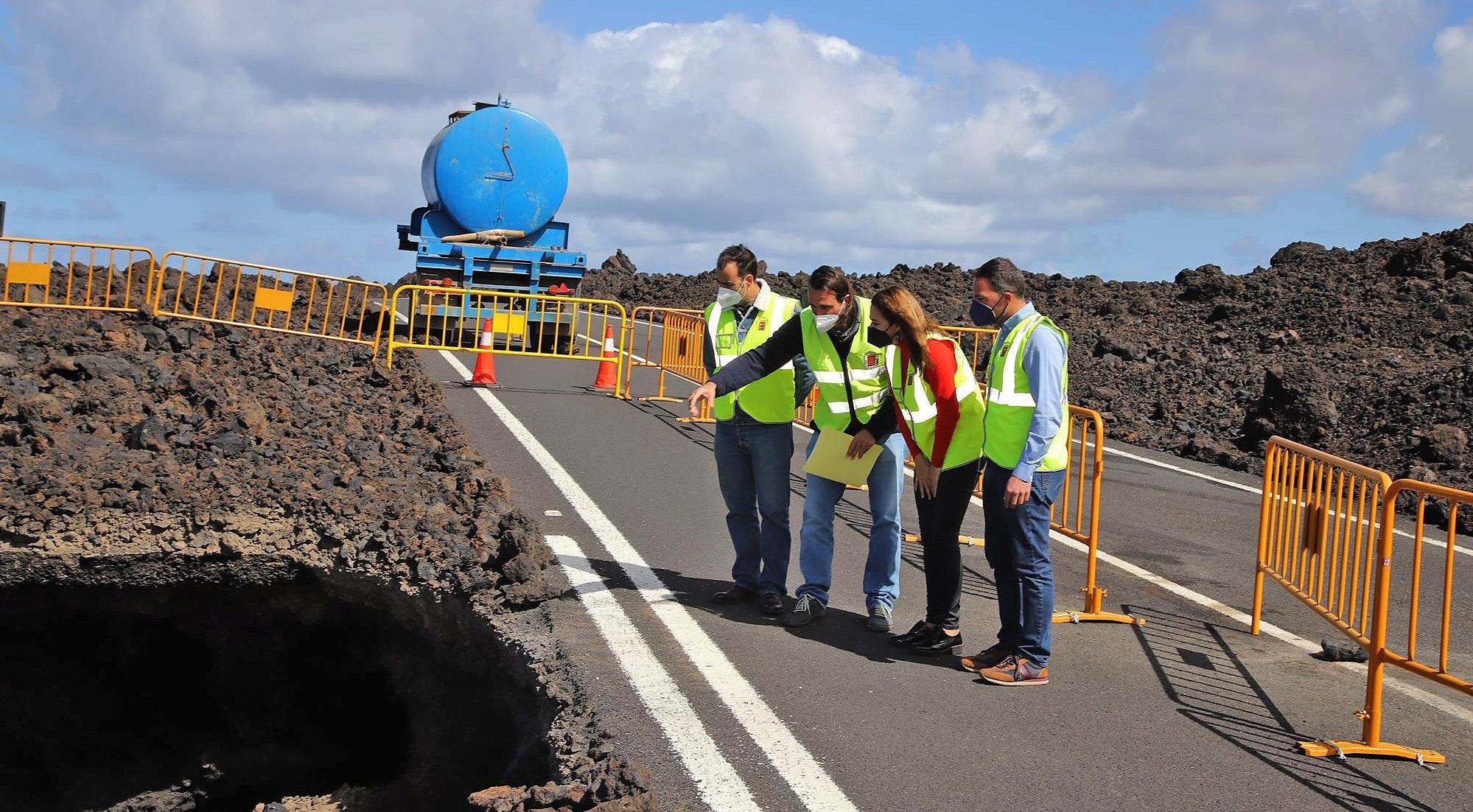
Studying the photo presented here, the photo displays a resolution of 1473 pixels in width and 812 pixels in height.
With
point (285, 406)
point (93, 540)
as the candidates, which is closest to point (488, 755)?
point (93, 540)

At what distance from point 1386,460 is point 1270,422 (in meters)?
1.64

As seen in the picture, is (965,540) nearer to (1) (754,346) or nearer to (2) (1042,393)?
(1) (754,346)

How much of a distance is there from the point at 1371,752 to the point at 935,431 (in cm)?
218

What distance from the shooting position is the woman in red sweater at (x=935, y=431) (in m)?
5.84

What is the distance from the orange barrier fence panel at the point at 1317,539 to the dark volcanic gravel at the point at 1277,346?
5832 mm

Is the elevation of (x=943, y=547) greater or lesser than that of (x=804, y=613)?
greater

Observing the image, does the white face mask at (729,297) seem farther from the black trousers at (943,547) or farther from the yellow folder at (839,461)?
the black trousers at (943,547)

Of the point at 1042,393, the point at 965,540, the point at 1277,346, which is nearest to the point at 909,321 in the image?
the point at 1042,393

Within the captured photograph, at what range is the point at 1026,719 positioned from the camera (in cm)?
523

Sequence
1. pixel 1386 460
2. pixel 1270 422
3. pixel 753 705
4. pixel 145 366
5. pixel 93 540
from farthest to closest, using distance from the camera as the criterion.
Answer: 1. pixel 1270 422
2. pixel 1386 460
3. pixel 145 366
4. pixel 93 540
5. pixel 753 705

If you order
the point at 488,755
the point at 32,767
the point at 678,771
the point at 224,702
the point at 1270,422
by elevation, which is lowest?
the point at 32,767

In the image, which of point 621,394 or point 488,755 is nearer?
point 488,755

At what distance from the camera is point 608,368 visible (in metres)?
16.0

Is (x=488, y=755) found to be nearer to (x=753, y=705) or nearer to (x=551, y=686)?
(x=551, y=686)
